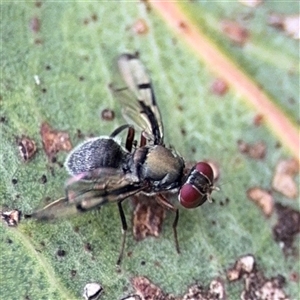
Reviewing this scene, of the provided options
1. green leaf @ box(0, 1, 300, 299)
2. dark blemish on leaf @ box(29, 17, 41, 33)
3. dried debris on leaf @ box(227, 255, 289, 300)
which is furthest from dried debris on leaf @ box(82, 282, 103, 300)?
dark blemish on leaf @ box(29, 17, 41, 33)

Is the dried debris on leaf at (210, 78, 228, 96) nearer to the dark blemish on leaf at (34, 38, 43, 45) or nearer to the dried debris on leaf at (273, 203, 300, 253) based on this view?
the dried debris on leaf at (273, 203, 300, 253)

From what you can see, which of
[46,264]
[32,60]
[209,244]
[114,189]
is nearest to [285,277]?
[209,244]

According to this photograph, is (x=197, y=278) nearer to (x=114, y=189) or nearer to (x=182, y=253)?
(x=182, y=253)

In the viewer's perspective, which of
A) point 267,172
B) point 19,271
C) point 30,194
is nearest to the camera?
point 19,271

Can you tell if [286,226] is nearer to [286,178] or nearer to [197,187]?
[286,178]

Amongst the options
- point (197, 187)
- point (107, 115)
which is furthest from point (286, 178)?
point (107, 115)

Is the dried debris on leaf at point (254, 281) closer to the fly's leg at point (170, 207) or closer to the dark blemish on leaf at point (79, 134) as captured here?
the fly's leg at point (170, 207)
